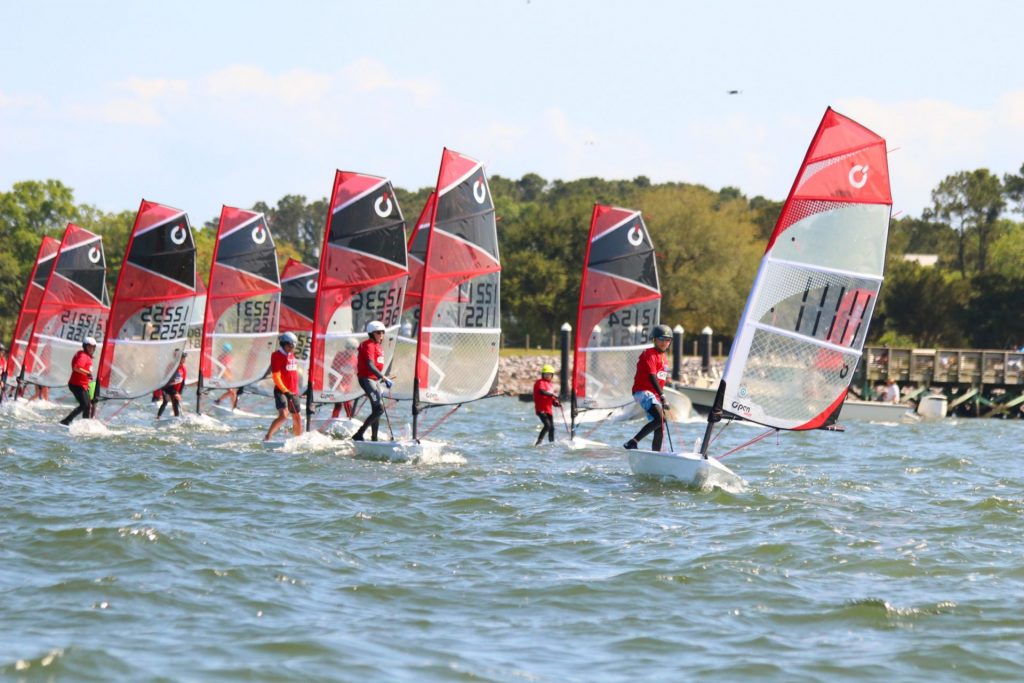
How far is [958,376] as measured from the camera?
148 feet

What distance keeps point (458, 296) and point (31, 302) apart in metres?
16.2

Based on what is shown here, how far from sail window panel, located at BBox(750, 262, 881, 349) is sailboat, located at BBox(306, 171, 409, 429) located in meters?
7.02

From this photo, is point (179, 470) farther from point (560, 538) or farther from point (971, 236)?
point (971, 236)

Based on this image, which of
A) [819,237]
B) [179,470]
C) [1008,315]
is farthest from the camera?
[1008,315]

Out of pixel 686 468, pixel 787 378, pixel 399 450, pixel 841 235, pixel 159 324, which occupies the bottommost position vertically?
pixel 399 450

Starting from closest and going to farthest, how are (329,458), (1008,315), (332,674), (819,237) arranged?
1. (332,674)
2. (819,237)
3. (329,458)
4. (1008,315)

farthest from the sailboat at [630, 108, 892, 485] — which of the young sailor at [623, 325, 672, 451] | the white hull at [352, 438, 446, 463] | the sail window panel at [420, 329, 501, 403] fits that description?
the sail window panel at [420, 329, 501, 403]

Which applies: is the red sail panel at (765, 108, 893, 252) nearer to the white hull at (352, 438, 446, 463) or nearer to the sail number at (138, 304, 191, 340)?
the white hull at (352, 438, 446, 463)

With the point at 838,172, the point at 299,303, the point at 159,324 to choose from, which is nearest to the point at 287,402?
the point at 159,324

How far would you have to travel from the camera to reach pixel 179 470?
16.0m

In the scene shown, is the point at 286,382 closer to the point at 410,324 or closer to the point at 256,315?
the point at 410,324

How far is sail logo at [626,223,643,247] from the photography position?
22922 mm

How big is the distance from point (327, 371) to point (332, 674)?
13.4 m

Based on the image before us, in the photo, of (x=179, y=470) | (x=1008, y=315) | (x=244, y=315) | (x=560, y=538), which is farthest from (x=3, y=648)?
(x=1008, y=315)
